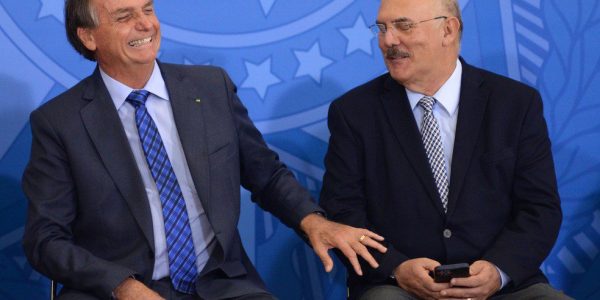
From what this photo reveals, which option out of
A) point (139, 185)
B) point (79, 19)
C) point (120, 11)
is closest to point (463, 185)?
point (139, 185)

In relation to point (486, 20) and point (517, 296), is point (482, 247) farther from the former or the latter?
point (486, 20)

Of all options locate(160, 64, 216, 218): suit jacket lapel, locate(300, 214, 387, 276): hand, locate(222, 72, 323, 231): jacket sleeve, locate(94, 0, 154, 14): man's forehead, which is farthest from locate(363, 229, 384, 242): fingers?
locate(94, 0, 154, 14): man's forehead

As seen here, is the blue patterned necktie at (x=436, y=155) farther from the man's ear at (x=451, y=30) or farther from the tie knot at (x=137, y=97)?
the tie knot at (x=137, y=97)

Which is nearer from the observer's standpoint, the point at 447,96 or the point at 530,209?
the point at 530,209

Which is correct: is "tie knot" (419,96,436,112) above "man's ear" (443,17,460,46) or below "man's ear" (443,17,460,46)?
below

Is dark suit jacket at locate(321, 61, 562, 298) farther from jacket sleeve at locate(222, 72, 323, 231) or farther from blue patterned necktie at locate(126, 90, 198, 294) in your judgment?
blue patterned necktie at locate(126, 90, 198, 294)

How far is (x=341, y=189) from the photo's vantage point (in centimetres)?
370

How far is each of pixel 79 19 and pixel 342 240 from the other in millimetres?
1233

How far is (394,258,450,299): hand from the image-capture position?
3439 millimetres

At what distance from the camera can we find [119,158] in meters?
3.43

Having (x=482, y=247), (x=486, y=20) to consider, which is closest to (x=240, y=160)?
(x=482, y=247)

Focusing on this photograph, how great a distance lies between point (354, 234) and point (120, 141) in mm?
864

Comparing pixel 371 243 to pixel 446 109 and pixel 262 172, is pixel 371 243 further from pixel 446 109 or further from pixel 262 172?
pixel 446 109

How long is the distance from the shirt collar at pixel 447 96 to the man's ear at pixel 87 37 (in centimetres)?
117
